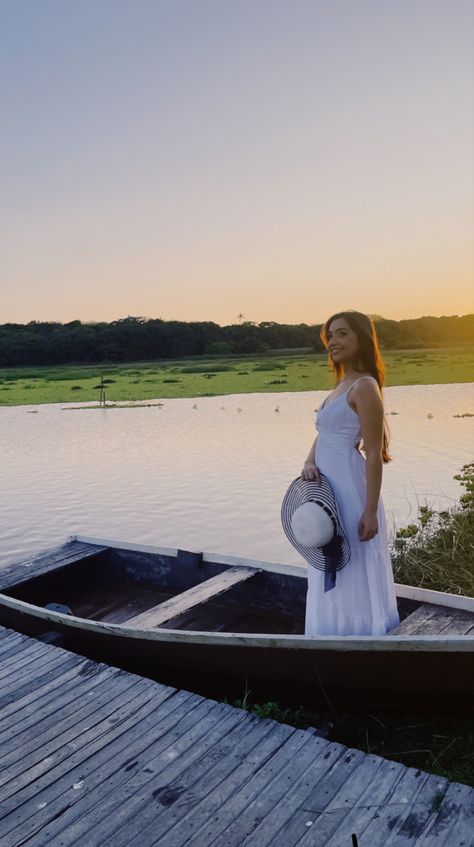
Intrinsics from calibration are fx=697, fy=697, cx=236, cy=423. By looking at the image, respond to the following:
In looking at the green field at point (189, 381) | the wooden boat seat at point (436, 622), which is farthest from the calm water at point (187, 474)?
the green field at point (189, 381)

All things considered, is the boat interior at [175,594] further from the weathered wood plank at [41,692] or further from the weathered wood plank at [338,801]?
the weathered wood plank at [338,801]

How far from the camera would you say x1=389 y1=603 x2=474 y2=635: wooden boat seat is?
4879mm

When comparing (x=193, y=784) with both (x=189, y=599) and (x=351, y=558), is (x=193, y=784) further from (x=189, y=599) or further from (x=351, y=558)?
(x=189, y=599)

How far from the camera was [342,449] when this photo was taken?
4.84m

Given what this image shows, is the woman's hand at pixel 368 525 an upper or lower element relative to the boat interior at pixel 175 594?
upper

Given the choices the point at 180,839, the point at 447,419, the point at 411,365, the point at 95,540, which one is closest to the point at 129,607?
the point at 95,540

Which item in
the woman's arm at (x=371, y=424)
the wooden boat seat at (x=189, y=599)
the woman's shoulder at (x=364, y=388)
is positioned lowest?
the wooden boat seat at (x=189, y=599)

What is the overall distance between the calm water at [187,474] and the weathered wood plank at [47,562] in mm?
3305

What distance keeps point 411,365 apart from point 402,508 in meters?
57.3

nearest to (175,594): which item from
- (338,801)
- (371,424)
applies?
(371,424)

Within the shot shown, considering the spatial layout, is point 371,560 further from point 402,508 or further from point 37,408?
point 37,408

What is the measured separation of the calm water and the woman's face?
5799 millimetres

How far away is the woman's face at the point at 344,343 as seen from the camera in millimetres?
4703

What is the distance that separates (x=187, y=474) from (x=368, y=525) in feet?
44.9
